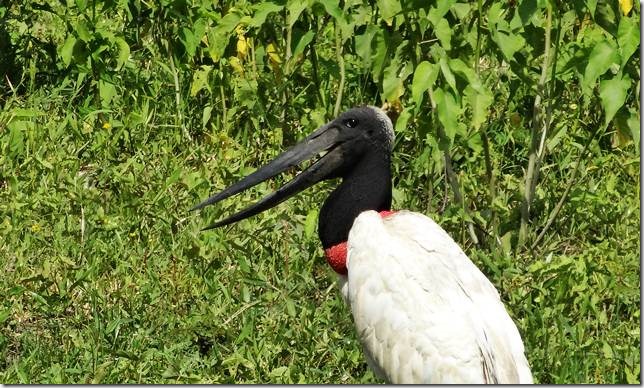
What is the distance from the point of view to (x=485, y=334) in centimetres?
461

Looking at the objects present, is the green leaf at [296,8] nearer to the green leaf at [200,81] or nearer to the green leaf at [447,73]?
the green leaf at [447,73]

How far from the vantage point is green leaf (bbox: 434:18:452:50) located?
539 cm

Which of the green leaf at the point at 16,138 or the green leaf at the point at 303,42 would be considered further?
the green leaf at the point at 16,138

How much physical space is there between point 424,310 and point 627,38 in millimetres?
1193

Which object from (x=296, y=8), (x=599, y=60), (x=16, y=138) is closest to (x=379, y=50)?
(x=296, y=8)

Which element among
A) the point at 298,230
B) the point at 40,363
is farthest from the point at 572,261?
the point at 40,363

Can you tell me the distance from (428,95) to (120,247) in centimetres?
134

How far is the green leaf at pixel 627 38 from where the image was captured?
16.4 feet

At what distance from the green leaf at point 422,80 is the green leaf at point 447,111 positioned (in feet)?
0.24

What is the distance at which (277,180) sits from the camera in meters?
6.35

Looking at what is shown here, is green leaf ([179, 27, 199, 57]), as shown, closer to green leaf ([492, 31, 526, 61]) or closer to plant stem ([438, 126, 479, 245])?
plant stem ([438, 126, 479, 245])

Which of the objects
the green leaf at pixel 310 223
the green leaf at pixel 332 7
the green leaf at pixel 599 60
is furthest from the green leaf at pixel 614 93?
the green leaf at pixel 310 223

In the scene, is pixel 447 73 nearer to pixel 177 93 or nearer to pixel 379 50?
pixel 379 50

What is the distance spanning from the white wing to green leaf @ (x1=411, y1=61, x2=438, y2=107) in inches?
17.5
